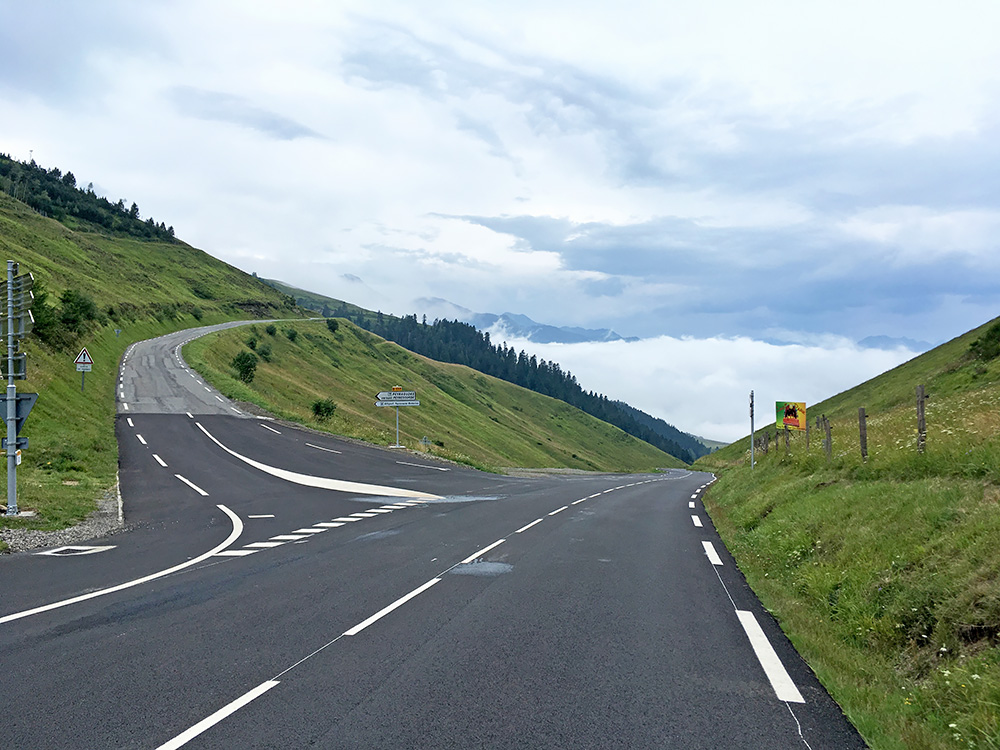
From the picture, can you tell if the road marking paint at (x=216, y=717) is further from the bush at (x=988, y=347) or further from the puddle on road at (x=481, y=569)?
Answer: the bush at (x=988, y=347)

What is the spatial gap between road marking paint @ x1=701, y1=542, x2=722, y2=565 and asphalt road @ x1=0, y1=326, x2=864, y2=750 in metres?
0.13

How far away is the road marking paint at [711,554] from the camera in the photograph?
12234 mm

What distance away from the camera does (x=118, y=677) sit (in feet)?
19.6

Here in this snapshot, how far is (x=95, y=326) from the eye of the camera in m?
65.5

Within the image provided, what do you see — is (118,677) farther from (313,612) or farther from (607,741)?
(607,741)

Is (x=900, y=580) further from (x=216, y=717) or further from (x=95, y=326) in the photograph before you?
(x=95, y=326)

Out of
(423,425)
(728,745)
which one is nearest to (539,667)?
(728,745)

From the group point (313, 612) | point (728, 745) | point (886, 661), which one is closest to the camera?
point (728, 745)

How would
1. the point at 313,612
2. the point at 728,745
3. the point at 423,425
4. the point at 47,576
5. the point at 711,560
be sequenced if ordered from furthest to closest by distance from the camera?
1. the point at 423,425
2. the point at 711,560
3. the point at 47,576
4. the point at 313,612
5. the point at 728,745

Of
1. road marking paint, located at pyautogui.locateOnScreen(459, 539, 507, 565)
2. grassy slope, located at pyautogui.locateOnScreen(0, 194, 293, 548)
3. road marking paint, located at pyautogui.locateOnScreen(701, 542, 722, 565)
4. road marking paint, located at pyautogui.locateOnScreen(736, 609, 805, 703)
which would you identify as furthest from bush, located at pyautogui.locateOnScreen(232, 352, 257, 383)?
road marking paint, located at pyautogui.locateOnScreen(736, 609, 805, 703)

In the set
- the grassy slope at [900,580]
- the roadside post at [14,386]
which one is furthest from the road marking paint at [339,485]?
the grassy slope at [900,580]

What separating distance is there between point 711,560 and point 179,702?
31.8 feet

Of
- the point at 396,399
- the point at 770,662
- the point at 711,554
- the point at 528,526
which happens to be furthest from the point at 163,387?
the point at 770,662

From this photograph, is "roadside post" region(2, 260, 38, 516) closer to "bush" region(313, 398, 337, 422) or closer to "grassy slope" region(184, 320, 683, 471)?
"grassy slope" region(184, 320, 683, 471)
